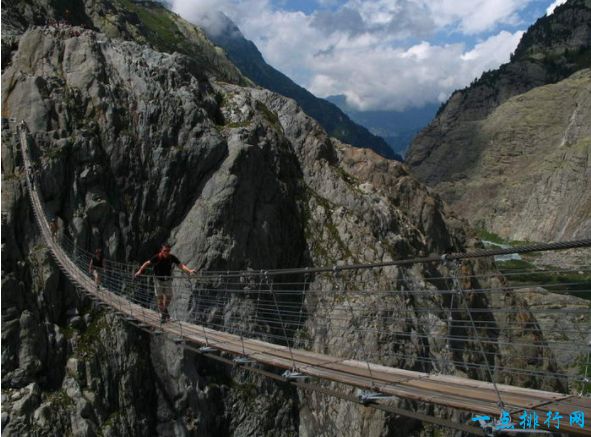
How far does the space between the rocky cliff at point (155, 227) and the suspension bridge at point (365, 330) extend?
1.43ft

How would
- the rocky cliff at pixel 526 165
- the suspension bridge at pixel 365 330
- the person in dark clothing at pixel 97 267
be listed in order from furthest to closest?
the rocky cliff at pixel 526 165, the person in dark clothing at pixel 97 267, the suspension bridge at pixel 365 330

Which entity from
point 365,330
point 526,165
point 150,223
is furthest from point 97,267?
point 526,165

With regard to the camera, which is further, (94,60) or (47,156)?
(94,60)

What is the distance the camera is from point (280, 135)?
28.1 meters

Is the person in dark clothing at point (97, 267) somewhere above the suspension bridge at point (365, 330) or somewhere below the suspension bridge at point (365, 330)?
above

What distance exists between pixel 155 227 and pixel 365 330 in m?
14.1

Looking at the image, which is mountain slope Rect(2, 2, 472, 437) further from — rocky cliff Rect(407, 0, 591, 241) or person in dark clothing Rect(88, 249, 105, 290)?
rocky cliff Rect(407, 0, 591, 241)

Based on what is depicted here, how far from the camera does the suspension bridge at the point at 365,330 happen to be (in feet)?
19.2

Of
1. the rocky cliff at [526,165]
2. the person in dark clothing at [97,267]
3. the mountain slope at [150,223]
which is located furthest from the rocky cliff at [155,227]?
the rocky cliff at [526,165]

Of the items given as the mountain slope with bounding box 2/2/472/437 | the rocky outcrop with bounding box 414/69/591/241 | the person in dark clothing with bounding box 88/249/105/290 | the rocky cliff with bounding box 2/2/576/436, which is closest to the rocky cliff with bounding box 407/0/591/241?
the rocky outcrop with bounding box 414/69/591/241

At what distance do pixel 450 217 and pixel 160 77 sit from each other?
882 inches

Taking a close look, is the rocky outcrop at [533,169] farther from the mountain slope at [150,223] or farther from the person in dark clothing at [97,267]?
the person in dark clothing at [97,267]

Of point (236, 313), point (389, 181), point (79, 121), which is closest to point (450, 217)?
point (389, 181)

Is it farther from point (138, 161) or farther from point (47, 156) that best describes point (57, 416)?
point (138, 161)
